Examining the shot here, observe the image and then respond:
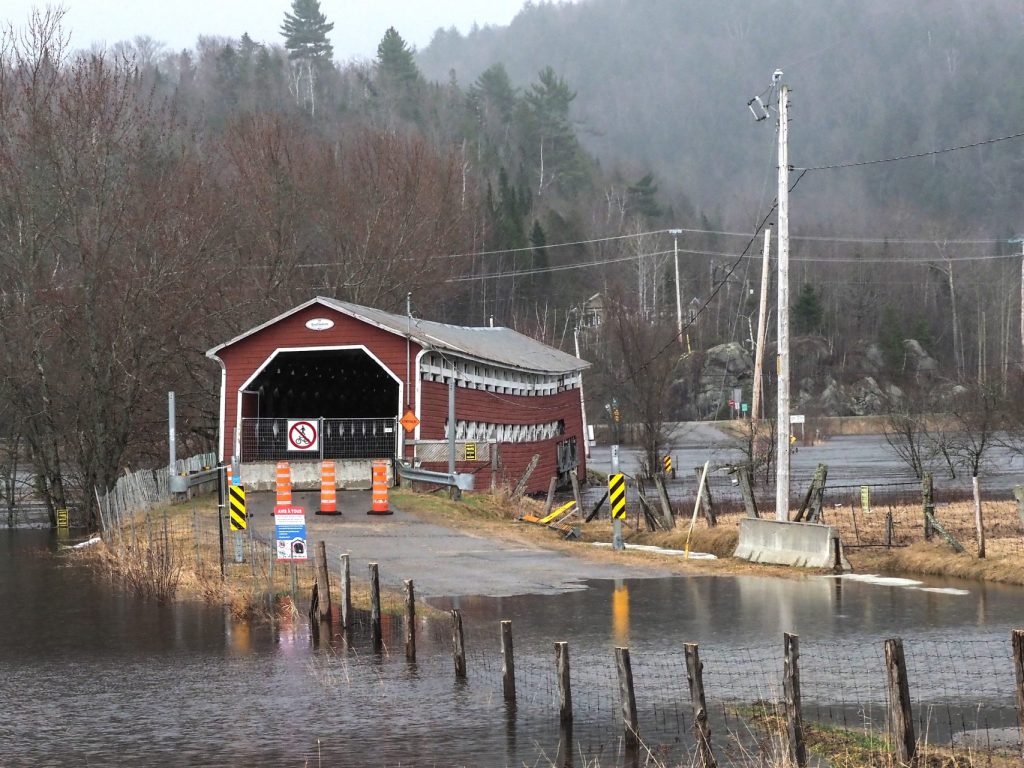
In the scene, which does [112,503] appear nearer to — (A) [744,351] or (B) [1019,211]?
(A) [744,351]

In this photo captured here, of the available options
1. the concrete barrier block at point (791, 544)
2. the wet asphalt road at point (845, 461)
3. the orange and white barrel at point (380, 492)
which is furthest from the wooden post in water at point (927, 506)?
the orange and white barrel at point (380, 492)

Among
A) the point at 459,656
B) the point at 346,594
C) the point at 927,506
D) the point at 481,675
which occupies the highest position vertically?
the point at 927,506

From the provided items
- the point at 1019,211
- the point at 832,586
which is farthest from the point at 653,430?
the point at 1019,211

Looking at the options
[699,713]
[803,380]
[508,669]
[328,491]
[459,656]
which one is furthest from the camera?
[803,380]

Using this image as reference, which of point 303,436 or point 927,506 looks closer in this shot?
point 927,506

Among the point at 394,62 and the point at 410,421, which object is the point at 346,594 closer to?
the point at 410,421

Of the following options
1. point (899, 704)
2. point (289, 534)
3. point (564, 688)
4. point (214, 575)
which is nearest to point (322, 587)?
point (289, 534)

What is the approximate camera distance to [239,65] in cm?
13875

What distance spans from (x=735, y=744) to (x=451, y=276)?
58.6 meters

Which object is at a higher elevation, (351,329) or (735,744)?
A: (351,329)

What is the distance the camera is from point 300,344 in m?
38.0

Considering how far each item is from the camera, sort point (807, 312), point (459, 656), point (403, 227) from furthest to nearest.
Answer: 1. point (807, 312)
2. point (403, 227)
3. point (459, 656)

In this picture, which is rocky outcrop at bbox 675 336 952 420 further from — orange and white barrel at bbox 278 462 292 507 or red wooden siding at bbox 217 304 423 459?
orange and white barrel at bbox 278 462 292 507

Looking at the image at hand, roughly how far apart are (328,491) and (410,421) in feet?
17.6
